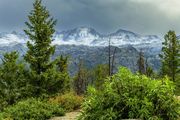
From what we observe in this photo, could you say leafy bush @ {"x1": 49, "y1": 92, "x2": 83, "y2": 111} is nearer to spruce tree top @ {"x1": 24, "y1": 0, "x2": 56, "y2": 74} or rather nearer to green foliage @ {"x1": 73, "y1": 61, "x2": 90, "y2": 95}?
spruce tree top @ {"x1": 24, "y1": 0, "x2": 56, "y2": 74}

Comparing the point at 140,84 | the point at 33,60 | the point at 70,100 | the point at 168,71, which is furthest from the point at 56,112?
the point at 168,71

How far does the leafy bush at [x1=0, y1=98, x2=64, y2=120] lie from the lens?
21.1 meters

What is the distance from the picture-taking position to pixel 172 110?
12031 millimetres

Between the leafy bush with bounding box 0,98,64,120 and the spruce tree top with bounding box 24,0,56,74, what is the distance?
20.6 metres

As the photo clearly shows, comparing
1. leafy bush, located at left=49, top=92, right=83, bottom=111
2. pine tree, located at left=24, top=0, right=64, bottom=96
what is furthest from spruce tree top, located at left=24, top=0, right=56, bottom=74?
leafy bush, located at left=49, top=92, right=83, bottom=111

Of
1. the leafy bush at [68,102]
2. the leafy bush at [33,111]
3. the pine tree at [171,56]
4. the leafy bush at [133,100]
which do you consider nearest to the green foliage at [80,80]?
the pine tree at [171,56]

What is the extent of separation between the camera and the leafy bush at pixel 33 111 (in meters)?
21.1

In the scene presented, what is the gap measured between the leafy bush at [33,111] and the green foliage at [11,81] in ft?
71.9

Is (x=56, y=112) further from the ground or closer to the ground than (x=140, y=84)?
closer to the ground

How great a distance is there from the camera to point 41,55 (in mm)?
44219

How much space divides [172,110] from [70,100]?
13985mm

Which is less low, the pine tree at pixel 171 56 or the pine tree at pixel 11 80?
the pine tree at pixel 171 56

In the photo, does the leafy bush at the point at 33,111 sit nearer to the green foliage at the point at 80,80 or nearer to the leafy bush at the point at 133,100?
the leafy bush at the point at 133,100

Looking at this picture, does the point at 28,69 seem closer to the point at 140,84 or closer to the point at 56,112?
the point at 56,112
